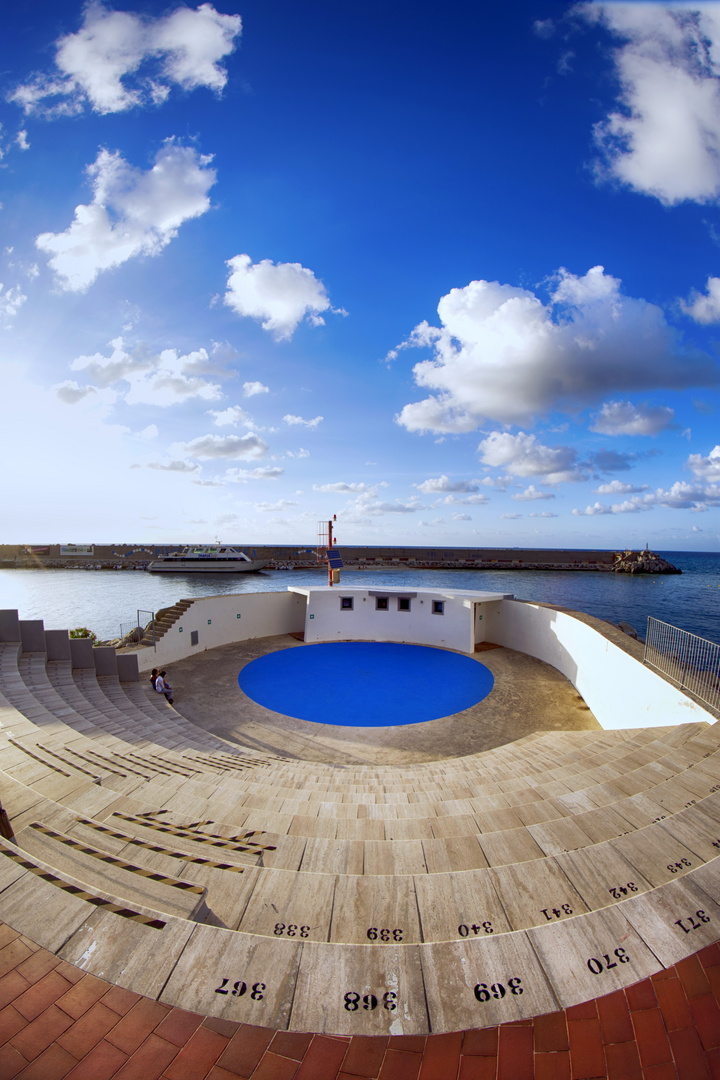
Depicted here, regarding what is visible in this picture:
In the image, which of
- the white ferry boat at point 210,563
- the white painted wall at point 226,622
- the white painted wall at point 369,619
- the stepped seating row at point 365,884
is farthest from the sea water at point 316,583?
the stepped seating row at point 365,884

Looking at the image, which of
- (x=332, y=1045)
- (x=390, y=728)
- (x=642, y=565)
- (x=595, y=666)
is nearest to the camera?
(x=332, y=1045)

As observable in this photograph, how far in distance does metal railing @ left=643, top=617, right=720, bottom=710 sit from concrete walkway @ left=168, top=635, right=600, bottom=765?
384cm

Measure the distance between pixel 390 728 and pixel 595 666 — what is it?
752 cm

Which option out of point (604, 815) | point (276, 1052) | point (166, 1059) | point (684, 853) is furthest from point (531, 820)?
point (166, 1059)

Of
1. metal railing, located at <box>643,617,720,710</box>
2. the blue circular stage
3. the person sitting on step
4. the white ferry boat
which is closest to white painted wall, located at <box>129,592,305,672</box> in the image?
the blue circular stage

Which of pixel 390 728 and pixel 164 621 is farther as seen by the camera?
pixel 164 621

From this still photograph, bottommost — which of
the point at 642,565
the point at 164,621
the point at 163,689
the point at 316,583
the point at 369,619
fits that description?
the point at 316,583

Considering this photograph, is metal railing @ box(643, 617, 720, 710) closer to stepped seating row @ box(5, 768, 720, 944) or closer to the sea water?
stepped seating row @ box(5, 768, 720, 944)

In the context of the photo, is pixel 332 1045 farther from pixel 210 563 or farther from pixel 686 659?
pixel 210 563

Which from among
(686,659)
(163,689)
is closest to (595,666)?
(686,659)

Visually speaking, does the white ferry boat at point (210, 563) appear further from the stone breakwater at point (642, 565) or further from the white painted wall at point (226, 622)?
the stone breakwater at point (642, 565)

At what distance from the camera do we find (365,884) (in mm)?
3682

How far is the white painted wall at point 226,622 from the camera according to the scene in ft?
61.7

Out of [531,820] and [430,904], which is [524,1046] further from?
[531,820]
